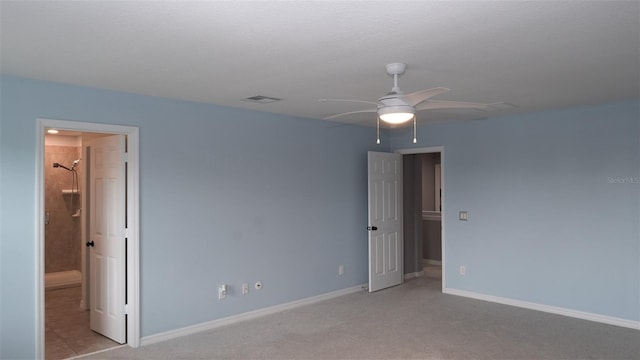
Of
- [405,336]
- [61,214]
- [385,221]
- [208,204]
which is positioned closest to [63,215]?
[61,214]

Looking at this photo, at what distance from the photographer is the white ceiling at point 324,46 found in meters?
2.30

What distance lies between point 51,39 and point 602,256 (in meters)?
5.47

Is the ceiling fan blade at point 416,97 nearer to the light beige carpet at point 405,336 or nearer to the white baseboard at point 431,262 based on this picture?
the light beige carpet at point 405,336

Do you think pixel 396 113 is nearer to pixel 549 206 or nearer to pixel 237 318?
pixel 237 318

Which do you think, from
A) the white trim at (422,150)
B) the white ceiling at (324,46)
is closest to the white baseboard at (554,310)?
the white trim at (422,150)

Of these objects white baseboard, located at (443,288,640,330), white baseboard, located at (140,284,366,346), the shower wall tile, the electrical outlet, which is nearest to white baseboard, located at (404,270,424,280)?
→ white baseboard, located at (443,288,640,330)

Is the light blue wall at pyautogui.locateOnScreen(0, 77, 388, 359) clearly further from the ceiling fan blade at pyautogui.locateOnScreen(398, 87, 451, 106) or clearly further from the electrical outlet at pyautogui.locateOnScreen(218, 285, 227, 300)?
the ceiling fan blade at pyautogui.locateOnScreen(398, 87, 451, 106)

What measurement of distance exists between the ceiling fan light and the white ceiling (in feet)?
1.15

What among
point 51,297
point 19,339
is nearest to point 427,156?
point 51,297

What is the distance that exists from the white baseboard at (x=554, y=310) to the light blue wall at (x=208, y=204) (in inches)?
56.9

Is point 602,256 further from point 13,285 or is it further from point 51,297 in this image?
point 51,297

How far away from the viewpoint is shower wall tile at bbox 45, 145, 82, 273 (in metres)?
7.36

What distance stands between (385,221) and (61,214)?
16.7 ft

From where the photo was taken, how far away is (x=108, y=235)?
4.62 m
